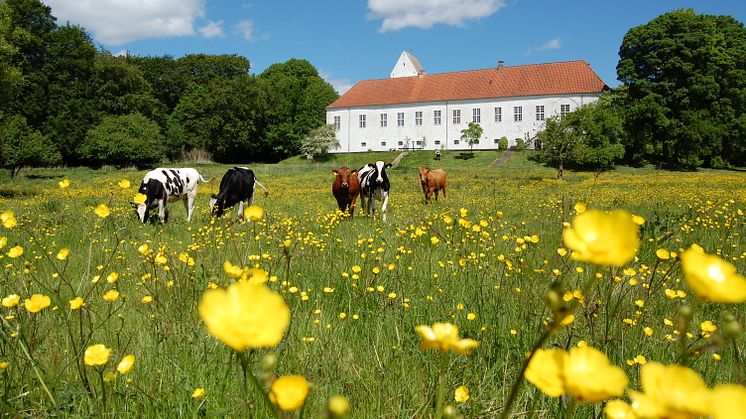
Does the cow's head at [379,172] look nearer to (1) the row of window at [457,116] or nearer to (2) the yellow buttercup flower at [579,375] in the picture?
(2) the yellow buttercup flower at [579,375]

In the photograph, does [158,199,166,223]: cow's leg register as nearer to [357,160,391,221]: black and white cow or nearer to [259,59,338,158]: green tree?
[357,160,391,221]: black and white cow

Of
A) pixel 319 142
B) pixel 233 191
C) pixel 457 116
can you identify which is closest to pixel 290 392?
pixel 233 191

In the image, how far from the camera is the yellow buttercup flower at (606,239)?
58 cm

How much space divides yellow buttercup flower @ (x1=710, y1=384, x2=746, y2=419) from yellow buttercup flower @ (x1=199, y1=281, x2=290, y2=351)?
1.40 ft

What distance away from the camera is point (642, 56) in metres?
42.7

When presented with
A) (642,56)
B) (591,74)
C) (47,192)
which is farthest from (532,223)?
(591,74)

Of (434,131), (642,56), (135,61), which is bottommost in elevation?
(434,131)

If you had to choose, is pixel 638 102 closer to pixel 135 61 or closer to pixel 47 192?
pixel 47 192

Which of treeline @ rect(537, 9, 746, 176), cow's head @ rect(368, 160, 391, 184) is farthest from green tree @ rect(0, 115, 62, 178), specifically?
treeline @ rect(537, 9, 746, 176)

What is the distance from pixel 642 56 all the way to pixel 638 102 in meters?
4.79

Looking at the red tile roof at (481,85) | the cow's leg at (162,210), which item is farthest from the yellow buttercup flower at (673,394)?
the red tile roof at (481,85)

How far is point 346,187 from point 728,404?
1022 centimetres

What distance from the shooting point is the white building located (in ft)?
173

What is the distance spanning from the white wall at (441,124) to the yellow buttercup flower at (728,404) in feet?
182
